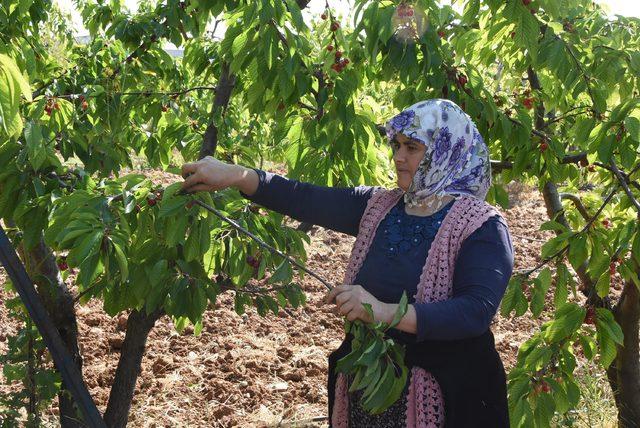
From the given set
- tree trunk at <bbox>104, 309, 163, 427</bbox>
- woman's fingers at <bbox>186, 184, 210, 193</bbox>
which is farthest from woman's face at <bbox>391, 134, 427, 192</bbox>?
tree trunk at <bbox>104, 309, 163, 427</bbox>

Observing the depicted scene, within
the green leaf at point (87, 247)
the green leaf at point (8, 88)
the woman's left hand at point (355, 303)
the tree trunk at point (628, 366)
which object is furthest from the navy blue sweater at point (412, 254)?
the tree trunk at point (628, 366)

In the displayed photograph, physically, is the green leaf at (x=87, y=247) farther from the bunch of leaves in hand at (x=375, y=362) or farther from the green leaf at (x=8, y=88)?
the bunch of leaves in hand at (x=375, y=362)

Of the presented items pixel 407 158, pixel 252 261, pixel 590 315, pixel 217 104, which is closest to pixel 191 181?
pixel 252 261

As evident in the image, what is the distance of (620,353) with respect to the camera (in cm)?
389

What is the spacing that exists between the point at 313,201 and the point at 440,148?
0.43 m

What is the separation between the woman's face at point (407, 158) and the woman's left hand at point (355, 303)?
0.44 m

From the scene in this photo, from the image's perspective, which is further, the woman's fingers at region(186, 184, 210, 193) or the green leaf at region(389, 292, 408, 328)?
the woman's fingers at region(186, 184, 210, 193)

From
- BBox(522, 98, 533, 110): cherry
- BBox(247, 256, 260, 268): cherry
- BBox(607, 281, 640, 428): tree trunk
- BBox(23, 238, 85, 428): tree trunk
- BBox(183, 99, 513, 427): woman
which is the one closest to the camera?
BBox(183, 99, 513, 427): woman

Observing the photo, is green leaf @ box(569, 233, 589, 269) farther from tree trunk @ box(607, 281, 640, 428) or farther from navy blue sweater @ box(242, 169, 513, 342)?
tree trunk @ box(607, 281, 640, 428)

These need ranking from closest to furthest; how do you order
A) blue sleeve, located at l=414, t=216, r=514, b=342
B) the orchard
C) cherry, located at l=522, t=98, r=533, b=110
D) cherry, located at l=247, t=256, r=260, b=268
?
blue sleeve, located at l=414, t=216, r=514, b=342
the orchard
cherry, located at l=247, t=256, r=260, b=268
cherry, located at l=522, t=98, r=533, b=110

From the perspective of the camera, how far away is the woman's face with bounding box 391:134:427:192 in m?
2.03

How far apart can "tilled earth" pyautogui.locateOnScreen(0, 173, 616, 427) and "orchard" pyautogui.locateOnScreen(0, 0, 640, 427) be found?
815 millimetres

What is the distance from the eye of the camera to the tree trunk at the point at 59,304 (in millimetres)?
3080

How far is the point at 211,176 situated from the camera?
6.47 ft
